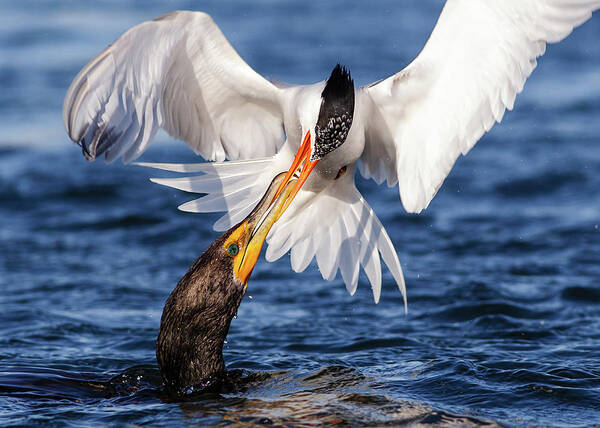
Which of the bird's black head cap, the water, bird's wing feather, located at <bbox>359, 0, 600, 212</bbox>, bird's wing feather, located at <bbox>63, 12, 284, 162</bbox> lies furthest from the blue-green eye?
bird's wing feather, located at <bbox>359, 0, 600, 212</bbox>

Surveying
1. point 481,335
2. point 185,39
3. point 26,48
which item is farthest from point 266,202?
point 26,48

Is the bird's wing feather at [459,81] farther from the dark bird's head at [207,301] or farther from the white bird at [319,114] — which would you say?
the dark bird's head at [207,301]

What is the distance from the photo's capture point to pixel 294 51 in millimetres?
14102

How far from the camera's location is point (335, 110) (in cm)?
542

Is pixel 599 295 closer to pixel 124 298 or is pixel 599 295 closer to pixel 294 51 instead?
pixel 124 298

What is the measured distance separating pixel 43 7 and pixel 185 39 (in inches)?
468

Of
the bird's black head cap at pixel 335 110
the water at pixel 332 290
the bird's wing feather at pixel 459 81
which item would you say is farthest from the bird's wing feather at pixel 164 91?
the water at pixel 332 290

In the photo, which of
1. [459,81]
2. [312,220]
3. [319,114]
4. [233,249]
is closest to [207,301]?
[233,249]

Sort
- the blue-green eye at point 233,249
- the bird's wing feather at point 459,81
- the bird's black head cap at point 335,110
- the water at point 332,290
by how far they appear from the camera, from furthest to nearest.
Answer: the bird's black head cap at point 335,110 < the bird's wing feather at point 459,81 < the water at point 332,290 < the blue-green eye at point 233,249

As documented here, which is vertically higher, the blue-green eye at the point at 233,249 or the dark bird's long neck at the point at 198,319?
the blue-green eye at the point at 233,249

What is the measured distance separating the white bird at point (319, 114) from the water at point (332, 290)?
770 millimetres

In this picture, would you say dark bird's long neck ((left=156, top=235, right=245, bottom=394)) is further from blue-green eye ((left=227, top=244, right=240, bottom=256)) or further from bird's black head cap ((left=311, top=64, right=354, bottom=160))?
bird's black head cap ((left=311, top=64, right=354, bottom=160))

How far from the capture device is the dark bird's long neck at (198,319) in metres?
4.66

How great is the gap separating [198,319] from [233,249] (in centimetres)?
39
